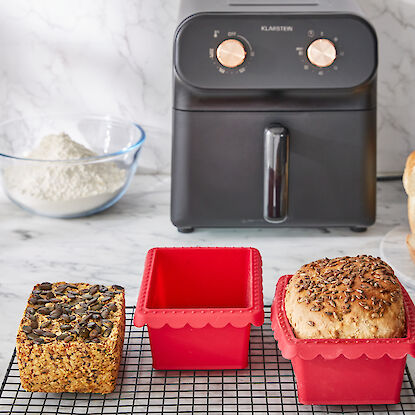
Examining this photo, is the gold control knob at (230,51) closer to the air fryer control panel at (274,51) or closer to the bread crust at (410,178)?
the air fryer control panel at (274,51)

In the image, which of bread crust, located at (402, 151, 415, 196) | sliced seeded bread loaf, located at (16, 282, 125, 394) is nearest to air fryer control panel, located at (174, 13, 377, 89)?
bread crust, located at (402, 151, 415, 196)

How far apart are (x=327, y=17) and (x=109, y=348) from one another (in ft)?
2.05

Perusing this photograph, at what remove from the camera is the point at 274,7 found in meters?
1.14

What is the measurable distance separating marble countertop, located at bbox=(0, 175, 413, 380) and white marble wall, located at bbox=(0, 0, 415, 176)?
0.19 m

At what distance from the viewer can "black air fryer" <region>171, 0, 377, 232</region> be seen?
1106mm

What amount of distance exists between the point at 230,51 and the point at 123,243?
16.3 inches

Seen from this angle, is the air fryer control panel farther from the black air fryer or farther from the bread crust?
the bread crust

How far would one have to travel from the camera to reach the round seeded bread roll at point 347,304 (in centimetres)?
84

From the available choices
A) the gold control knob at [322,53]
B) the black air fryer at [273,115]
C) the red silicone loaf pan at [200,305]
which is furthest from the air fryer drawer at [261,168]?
the red silicone loaf pan at [200,305]

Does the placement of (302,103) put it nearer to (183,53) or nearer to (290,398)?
(183,53)

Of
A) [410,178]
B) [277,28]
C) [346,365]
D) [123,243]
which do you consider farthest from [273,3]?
[346,365]

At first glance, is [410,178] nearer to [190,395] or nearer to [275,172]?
[275,172]

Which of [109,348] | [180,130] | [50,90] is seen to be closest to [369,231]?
[180,130]

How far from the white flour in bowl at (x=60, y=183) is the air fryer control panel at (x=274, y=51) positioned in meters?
0.33
